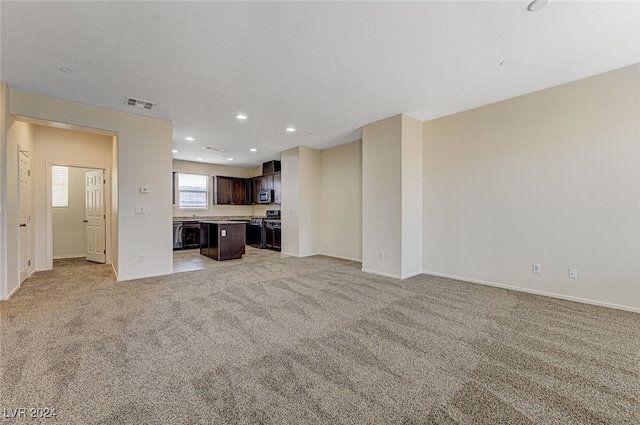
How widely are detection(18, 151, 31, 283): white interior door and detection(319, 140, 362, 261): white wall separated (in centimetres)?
562

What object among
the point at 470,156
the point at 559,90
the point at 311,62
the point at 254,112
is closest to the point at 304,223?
the point at 254,112

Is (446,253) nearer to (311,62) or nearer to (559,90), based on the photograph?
(559,90)

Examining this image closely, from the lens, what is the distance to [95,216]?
20.0 ft

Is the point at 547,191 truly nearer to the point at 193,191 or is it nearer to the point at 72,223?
the point at 193,191

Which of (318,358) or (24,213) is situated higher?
(24,213)

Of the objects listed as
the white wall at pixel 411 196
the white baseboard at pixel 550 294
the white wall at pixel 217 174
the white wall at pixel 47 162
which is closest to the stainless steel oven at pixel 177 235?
the white wall at pixel 217 174

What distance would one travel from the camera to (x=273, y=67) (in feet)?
9.93

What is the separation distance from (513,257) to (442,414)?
128 inches

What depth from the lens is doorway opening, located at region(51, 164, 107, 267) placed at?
5.94 metres

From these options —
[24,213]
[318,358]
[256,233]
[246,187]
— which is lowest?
[318,358]

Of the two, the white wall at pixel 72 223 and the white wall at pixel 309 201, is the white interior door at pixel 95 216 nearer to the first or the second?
the white wall at pixel 72 223

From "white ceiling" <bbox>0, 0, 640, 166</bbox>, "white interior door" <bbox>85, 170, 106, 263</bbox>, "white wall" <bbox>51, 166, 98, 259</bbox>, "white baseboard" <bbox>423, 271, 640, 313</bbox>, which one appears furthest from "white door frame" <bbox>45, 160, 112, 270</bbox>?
"white baseboard" <bbox>423, 271, 640, 313</bbox>

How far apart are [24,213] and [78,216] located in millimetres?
2195

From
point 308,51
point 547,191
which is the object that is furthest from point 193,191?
point 547,191
